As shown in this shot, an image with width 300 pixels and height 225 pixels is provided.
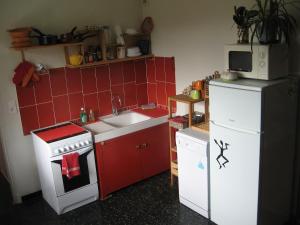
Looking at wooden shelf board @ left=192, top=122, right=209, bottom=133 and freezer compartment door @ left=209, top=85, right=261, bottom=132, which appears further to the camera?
wooden shelf board @ left=192, top=122, right=209, bottom=133

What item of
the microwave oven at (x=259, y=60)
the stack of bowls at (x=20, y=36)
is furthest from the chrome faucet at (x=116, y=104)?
the microwave oven at (x=259, y=60)

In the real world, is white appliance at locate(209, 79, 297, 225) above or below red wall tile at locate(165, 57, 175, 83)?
below

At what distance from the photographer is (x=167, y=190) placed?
12.0 feet

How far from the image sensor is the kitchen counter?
3.45 metres

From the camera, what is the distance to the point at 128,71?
4.11 meters

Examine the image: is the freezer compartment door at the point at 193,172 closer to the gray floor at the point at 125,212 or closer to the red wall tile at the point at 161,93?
the gray floor at the point at 125,212

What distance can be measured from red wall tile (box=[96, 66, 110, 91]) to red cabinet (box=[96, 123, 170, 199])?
73 centimetres

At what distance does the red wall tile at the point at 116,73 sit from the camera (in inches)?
156

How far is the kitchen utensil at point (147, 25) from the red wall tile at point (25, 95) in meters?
1.53

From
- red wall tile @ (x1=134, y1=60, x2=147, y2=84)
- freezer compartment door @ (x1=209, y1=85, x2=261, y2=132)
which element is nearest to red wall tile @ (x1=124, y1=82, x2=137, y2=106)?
red wall tile @ (x1=134, y1=60, x2=147, y2=84)

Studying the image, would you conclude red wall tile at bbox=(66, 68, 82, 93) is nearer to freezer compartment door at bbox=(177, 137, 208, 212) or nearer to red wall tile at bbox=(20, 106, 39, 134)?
red wall tile at bbox=(20, 106, 39, 134)

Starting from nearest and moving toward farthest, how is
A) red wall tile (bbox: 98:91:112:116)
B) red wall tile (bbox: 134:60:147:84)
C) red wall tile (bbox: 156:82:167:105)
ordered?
red wall tile (bbox: 98:91:112:116) < red wall tile (bbox: 156:82:167:105) < red wall tile (bbox: 134:60:147:84)

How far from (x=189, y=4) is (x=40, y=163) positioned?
7.57 ft

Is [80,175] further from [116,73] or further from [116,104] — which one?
[116,73]
